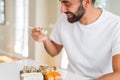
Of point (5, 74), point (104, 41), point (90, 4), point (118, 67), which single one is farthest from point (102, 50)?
point (5, 74)

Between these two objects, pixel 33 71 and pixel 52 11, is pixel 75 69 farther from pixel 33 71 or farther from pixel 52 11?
pixel 52 11

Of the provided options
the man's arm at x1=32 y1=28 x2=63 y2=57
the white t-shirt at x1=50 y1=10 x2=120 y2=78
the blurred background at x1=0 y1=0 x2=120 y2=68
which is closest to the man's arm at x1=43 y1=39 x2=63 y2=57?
Result: the man's arm at x1=32 y1=28 x2=63 y2=57

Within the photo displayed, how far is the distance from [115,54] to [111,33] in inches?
6.4

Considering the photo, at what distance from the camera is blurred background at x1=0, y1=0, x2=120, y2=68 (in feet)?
10.9

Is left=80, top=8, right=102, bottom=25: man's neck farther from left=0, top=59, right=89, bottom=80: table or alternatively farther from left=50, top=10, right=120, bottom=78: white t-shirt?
left=0, top=59, right=89, bottom=80: table

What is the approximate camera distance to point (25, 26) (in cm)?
361

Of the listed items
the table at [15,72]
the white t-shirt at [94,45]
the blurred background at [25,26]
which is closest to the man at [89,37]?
the white t-shirt at [94,45]

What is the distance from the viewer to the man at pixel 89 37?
4.44 feet

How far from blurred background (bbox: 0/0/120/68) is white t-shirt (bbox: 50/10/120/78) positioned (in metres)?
1.74

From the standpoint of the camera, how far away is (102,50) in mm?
1358

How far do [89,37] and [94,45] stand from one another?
0.21 ft

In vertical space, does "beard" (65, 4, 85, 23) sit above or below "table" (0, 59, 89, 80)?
above

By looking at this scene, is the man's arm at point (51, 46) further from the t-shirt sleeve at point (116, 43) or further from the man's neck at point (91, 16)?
the t-shirt sleeve at point (116, 43)

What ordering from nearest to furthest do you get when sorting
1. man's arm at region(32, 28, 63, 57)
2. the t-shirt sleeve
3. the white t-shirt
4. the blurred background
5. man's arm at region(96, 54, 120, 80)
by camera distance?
man's arm at region(96, 54, 120, 80) < the t-shirt sleeve < the white t-shirt < man's arm at region(32, 28, 63, 57) < the blurred background
